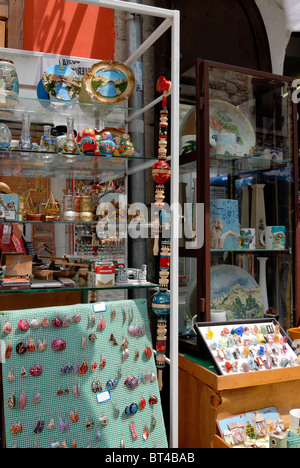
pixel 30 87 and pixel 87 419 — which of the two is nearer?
pixel 87 419

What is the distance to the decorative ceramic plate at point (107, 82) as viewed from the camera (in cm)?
225

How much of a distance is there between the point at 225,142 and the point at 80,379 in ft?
5.44

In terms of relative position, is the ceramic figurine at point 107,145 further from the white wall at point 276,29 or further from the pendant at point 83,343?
the white wall at point 276,29

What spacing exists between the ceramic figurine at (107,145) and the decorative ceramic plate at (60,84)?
0.30 m

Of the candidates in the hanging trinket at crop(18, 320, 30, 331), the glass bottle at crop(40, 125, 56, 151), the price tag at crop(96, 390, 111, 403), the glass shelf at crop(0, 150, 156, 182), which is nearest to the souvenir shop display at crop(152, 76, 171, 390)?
the glass shelf at crop(0, 150, 156, 182)

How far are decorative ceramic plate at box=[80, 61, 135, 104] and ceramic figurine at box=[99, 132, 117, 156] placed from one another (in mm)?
214

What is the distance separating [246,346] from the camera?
2270mm

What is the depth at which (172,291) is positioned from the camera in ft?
6.84

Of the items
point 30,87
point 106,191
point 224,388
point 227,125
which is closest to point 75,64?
point 30,87

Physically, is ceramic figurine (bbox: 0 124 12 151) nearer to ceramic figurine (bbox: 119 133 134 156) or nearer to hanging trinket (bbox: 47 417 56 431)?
ceramic figurine (bbox: 119 133 134 156)

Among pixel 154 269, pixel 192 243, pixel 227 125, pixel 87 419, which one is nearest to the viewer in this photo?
pixel 87 419

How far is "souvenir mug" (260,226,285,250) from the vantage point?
9.17ft

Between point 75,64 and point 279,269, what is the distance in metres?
1.95

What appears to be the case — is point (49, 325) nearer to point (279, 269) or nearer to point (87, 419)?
point (87, 419)
